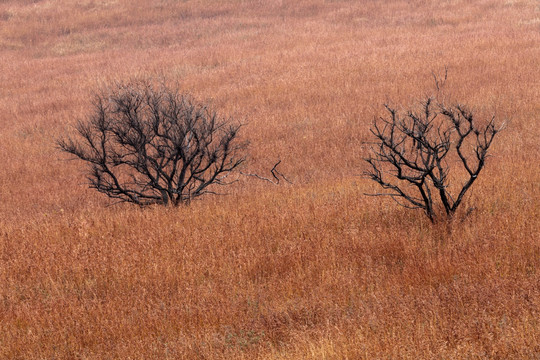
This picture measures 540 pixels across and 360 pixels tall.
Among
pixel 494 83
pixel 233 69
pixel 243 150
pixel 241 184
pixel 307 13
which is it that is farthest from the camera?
pixel 307 13

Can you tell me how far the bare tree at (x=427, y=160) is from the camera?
634 cm

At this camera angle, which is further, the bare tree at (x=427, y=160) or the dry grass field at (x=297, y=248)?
the bare tree at (x=427, y=160)

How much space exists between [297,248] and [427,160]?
6.16ft

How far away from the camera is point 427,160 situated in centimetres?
666

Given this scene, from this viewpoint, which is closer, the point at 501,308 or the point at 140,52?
→ the point at 501,308

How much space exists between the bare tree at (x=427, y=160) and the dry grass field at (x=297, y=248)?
331 millimetres

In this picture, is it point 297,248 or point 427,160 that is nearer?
point 297,248

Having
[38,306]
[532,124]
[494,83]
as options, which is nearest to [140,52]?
[494,83]

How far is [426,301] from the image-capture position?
4578mm

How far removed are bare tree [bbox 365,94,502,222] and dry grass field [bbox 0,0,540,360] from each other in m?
0.33

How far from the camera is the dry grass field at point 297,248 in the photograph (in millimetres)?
4391

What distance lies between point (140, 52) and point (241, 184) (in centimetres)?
1793

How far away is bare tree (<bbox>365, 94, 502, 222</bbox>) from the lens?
634 centimetres

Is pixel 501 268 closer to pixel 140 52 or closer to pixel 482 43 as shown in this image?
pixel 482 43
